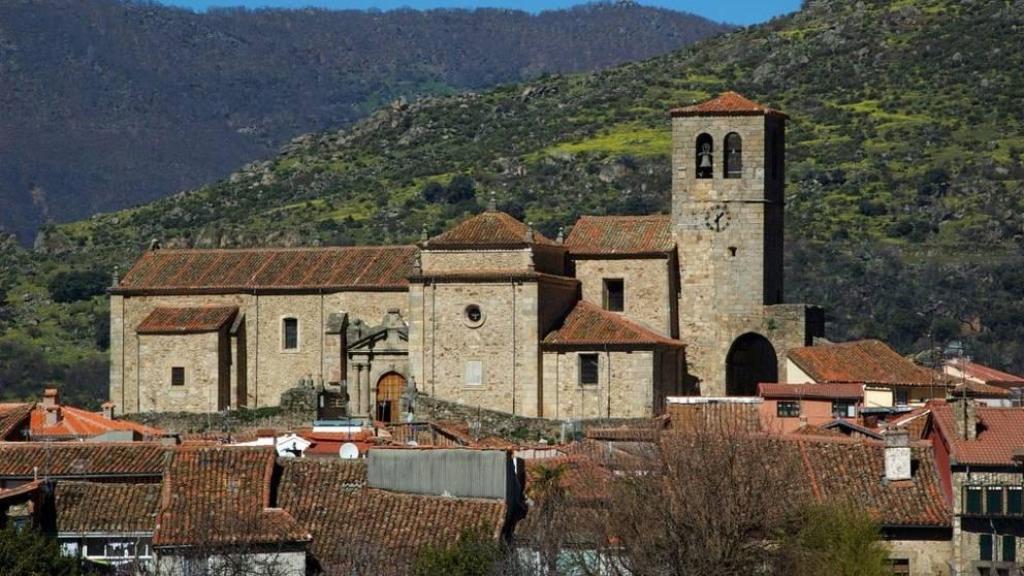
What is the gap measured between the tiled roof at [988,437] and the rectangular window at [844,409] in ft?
33.9

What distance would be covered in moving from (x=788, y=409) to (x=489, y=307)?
9.12 metres

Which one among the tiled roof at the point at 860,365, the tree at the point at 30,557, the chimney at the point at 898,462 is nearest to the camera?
the tree at the point at 30,557

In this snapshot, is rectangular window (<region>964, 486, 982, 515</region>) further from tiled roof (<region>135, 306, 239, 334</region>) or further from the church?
tiled roof (<region>135, 306, 239, 334</region>)

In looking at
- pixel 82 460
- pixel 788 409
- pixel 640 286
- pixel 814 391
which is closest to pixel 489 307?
pixel 640 286

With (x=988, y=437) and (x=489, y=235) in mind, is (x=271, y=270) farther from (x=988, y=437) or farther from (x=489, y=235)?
(x=988, y=437)

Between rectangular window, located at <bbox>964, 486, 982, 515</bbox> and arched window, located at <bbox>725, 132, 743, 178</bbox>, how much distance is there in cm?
2666

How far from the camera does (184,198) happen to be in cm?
13362

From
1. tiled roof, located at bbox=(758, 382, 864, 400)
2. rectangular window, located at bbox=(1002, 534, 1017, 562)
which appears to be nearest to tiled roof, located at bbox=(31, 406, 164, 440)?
tiled roof, located at bbox=(758, 382, 864, 400)

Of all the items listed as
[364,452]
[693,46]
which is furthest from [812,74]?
[364,452]

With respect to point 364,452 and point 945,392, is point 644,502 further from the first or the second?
point 945,392

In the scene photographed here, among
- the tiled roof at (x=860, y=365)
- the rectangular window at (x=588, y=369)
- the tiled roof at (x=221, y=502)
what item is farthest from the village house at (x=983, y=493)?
the rectangular window at (x=588, y=369)

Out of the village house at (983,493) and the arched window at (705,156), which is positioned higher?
the arched window at (705,156)

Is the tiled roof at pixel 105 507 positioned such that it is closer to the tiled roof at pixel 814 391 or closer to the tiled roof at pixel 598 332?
the tiled roof at pixel 814 391

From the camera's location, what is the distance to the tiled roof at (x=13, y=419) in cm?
5931
